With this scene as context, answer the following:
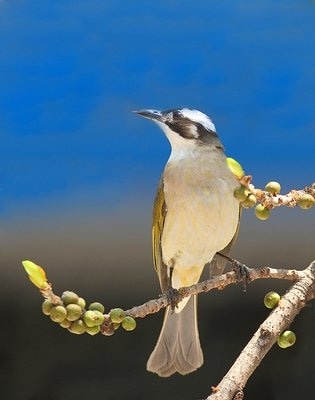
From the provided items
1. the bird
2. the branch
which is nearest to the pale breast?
the bird

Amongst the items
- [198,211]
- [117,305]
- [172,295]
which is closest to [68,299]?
[172,295]

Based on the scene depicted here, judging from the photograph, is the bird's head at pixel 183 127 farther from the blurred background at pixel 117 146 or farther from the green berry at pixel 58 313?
→ the green berry at pixel 58 313

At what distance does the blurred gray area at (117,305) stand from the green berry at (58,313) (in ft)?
3.42

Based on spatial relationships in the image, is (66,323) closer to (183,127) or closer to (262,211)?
(262,211)

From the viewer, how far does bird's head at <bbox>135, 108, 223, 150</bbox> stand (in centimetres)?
181

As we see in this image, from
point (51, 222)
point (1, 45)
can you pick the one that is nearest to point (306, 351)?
point (51, 222)

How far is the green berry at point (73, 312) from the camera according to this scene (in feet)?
3.04

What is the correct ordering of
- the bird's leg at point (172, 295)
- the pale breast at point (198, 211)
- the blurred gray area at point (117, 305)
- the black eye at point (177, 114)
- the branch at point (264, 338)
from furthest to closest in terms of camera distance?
the blurred gray area at point (117, 305) < the black eye at point (177, 114) < the pale breast at point (198, 211) < the bird's leg at point (172, 295) < the branch at point (264, 338)

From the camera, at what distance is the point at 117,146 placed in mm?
1976

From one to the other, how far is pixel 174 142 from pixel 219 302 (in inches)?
18.8

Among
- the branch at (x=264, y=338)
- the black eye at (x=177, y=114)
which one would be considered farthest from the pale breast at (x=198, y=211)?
the branch at (x=264, y=338)

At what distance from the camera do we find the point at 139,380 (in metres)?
2.05

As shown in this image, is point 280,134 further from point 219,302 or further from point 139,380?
point 139,380

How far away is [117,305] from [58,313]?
1093 mm
